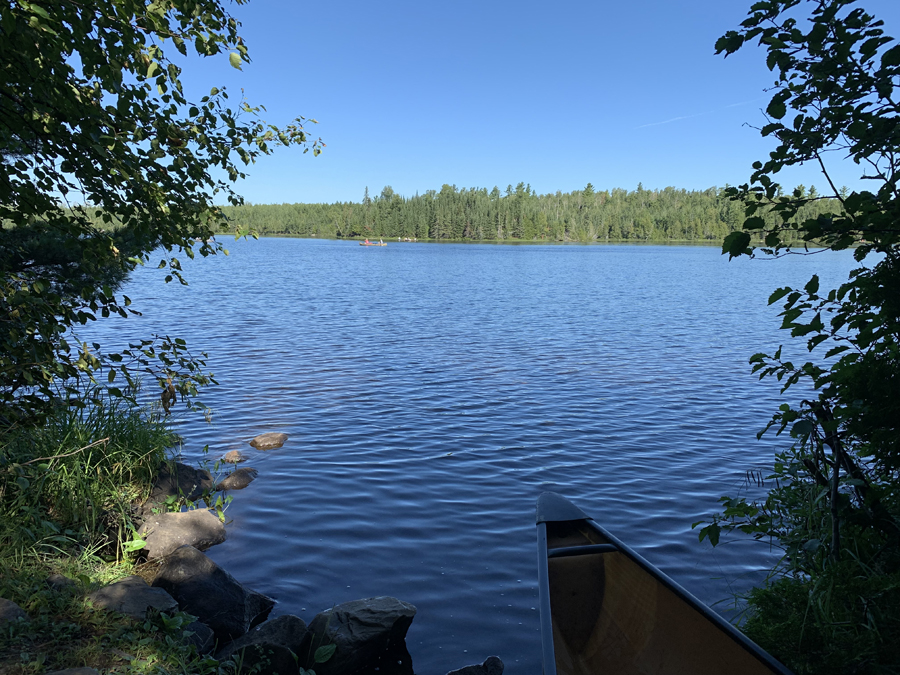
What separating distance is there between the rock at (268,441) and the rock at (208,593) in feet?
16.6

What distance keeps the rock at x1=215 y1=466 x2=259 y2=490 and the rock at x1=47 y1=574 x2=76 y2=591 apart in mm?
4293

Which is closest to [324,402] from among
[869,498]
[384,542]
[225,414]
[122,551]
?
[225,414]

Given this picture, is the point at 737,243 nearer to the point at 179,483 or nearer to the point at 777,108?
the point at 777,108

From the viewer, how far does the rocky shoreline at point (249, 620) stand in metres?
4.85

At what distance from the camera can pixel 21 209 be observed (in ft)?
16.3

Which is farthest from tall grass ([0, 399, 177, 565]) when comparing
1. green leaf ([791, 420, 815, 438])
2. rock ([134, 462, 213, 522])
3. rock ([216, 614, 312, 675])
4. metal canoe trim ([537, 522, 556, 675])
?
green leaf ([791, 420, 815, 438])

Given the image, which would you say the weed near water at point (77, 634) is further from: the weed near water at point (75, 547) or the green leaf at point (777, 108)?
the green leaf at point (777, 108)

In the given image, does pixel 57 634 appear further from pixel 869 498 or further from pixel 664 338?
pixel 664 338

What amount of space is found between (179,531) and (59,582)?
7.02ft

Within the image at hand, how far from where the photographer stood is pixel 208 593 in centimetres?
560

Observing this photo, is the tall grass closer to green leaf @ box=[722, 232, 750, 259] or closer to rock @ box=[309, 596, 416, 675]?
rock @ box=[309, 596, 416, 675]

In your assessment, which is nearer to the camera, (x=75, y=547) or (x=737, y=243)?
(x=737, y=243)

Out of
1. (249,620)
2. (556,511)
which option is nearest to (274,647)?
(249,620)

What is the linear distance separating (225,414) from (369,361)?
6.20 meters
